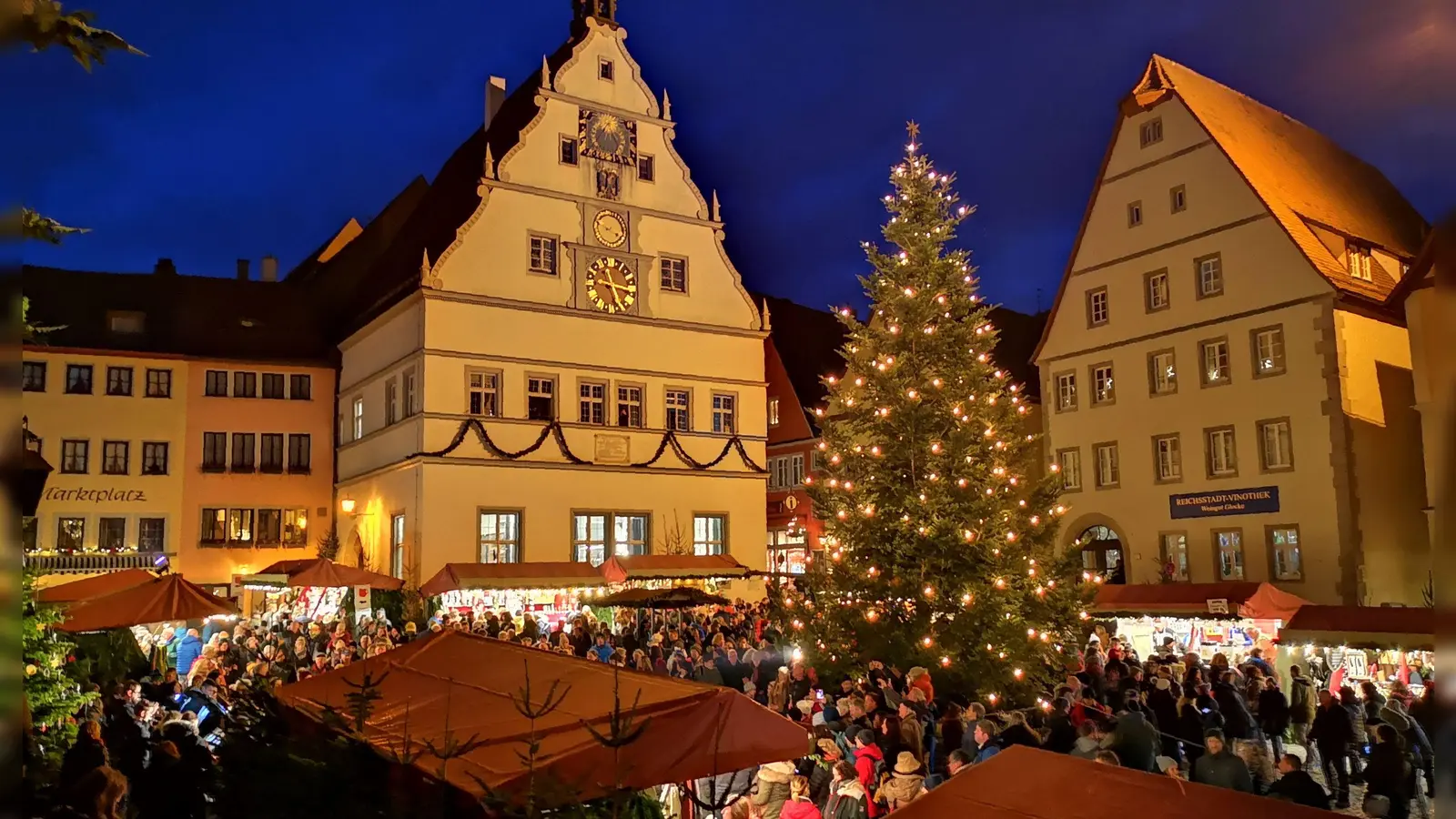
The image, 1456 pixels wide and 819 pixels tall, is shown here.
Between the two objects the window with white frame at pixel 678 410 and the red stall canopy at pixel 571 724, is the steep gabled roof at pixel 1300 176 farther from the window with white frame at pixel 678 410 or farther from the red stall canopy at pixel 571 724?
the red stall canopy at pixel 571 724

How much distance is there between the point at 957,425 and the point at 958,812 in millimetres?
12062

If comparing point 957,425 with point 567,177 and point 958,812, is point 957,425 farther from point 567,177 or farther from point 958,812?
point 567,177

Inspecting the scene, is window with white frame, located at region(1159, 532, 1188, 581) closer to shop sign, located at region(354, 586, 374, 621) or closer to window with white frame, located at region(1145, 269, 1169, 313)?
window with white frame, located at region(1145, 269, 1169, 313)

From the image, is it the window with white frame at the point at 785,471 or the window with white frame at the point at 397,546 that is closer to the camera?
the window with white frame at the point at 397,546

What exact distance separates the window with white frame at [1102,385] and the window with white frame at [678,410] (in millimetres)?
10926

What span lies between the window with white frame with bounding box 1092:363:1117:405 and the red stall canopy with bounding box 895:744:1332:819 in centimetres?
2781

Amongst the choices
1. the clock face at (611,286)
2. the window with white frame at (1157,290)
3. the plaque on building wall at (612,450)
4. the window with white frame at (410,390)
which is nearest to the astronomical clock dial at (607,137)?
the clock face at (611,286)

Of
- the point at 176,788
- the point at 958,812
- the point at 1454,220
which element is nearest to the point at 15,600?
the point at 1454,220

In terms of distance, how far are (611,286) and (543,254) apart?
205 cm

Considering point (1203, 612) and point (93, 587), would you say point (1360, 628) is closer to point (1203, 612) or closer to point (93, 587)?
point (1203, 612)

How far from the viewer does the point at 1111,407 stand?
1186 inches

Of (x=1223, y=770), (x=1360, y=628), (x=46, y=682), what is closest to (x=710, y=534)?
(x=1360, y=628)

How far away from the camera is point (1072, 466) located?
31.1m

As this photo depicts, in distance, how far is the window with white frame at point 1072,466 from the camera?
101 feet
